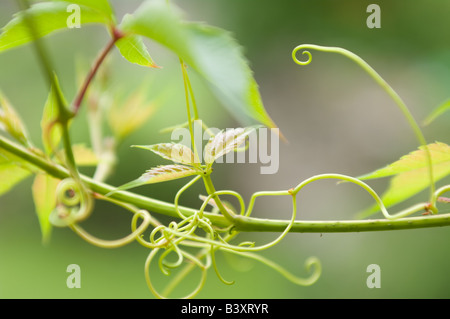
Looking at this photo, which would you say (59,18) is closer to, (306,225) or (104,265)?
(306,225)

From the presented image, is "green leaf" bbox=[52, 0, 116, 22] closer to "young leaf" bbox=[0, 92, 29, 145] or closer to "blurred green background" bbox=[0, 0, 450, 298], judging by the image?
"young leaf" bbox=[0, 92, 29, 145]

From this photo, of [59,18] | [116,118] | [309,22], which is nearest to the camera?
[59,18]

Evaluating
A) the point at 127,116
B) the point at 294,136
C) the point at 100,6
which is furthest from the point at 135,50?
the point at 294,136

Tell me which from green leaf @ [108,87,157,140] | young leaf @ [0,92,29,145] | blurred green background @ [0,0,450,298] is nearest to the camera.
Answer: young leaf @ [0,92,29,145]

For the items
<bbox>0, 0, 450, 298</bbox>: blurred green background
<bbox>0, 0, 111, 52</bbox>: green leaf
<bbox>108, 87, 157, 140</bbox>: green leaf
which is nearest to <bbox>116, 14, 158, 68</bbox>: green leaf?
<bbox>0, 0, 111, 52</bbox>: green leaf

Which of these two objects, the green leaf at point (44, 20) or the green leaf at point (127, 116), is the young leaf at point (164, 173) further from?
the green leaf at point (127, 116)

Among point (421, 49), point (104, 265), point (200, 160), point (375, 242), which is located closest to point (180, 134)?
point (200, 160)

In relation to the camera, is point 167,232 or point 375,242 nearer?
point 167,232
